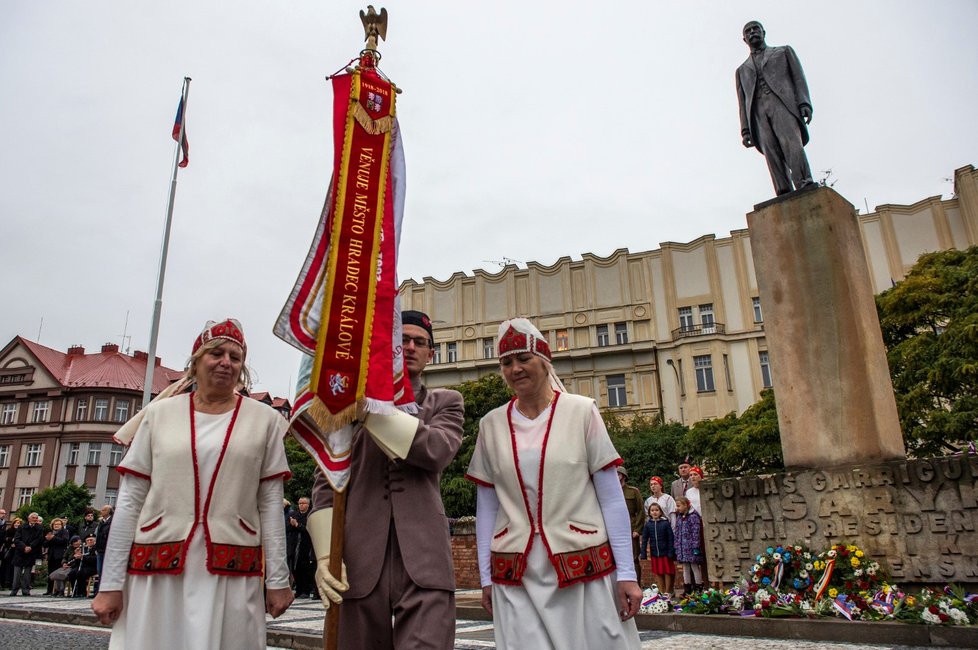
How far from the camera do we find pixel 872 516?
6820 millimetres

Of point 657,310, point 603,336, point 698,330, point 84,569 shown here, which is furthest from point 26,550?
point 657,310

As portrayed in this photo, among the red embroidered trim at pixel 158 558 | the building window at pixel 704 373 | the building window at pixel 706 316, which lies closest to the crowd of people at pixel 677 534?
the red embroidered trim at pixel 158 558

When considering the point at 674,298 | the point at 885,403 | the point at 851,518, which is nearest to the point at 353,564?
the point at 851,518

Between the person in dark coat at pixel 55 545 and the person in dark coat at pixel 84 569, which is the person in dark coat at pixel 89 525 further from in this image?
the person in dark coat at pixel 84 569

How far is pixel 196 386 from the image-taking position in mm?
3434

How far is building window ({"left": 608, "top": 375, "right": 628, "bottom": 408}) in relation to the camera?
4091 cm

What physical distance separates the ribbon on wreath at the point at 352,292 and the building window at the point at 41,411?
5578 cm

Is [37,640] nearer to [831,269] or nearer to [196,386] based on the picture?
[196,386]

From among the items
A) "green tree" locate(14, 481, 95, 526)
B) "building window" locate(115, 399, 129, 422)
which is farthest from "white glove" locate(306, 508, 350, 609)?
"building window" locate(115, 399, 129, 422)

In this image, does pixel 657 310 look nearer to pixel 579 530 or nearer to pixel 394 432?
pixel 579 530

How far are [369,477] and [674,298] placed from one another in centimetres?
3909

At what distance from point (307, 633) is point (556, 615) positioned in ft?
15.4

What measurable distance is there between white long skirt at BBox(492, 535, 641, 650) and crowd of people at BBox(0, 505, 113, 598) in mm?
13259

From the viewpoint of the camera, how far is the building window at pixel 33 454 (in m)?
48.5
